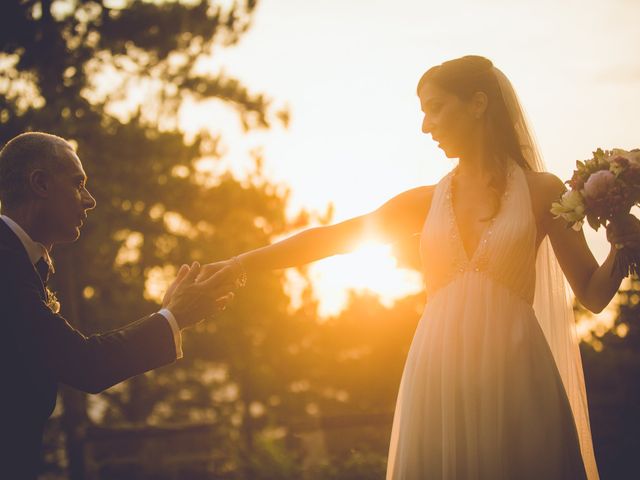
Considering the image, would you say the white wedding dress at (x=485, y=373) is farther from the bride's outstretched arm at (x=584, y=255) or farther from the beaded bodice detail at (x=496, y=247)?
the bride's outstretched arm at (x=584, y=255)

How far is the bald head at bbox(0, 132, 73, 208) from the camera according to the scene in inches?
139

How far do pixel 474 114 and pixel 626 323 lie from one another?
642 inches

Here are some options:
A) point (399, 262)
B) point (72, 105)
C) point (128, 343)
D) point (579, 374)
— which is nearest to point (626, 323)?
point (399, 262)

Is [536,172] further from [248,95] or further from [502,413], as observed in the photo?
[248,95]

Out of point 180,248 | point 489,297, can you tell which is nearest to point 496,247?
point 489,297

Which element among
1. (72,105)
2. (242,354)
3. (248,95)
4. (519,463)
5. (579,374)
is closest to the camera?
(519,463)

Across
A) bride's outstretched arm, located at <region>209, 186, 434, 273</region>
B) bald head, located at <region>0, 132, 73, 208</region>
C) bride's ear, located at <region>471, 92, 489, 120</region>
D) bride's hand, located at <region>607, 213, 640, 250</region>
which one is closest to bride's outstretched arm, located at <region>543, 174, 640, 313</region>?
bride's hand, located at <region>607, 213, 640, 250</region>

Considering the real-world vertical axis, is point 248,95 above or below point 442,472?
above

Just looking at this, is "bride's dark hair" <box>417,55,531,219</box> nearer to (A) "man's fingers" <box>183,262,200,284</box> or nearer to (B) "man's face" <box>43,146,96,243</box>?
(A) "man's fingers" <box>183,262,200,284</box>

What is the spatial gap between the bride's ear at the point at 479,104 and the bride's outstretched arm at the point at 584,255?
0.50 metres

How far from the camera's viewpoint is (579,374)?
4.07 m

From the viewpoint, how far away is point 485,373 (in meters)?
3.60

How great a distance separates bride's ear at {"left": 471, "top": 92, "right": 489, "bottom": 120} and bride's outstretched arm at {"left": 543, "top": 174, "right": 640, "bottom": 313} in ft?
1.64

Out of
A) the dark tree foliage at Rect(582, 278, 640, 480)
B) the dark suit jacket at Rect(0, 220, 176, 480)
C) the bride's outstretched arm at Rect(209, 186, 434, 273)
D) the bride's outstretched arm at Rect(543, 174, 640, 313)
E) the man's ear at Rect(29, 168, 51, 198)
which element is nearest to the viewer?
the dark suit jacket at Rect(0, 220, 176, 480)
